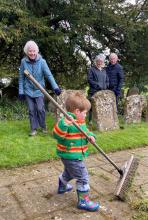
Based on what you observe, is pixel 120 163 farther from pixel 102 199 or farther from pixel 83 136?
pixel 83 136

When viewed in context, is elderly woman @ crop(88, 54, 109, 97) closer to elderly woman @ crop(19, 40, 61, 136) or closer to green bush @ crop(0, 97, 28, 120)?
elderly woman @ crop(19, 40, 61, 136)

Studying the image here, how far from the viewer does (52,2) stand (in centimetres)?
997

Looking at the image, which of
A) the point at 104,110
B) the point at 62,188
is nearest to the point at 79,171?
the point at 62,188

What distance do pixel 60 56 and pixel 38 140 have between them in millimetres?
5599

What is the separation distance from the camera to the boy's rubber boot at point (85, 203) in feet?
11.0

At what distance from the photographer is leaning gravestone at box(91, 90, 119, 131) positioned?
696 cm

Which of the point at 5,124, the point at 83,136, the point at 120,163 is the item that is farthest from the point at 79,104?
the point at 5,124

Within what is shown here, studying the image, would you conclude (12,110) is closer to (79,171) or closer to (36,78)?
(36,78)

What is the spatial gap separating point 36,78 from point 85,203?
129 inches

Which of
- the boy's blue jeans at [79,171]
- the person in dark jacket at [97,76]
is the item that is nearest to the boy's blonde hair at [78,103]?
the boy's blue jeans at [79,171]

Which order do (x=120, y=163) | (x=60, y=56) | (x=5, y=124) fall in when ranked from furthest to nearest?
(x=60, y=56), (x=5, y=124), (x=120, y=163)

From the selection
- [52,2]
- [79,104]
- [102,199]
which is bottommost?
[102,199]

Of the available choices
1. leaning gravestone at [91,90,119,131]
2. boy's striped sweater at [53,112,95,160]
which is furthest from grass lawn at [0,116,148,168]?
boy's striped sweater at [53,112,95,160]

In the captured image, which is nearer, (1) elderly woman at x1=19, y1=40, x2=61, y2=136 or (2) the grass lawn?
(2) the grass lawn
